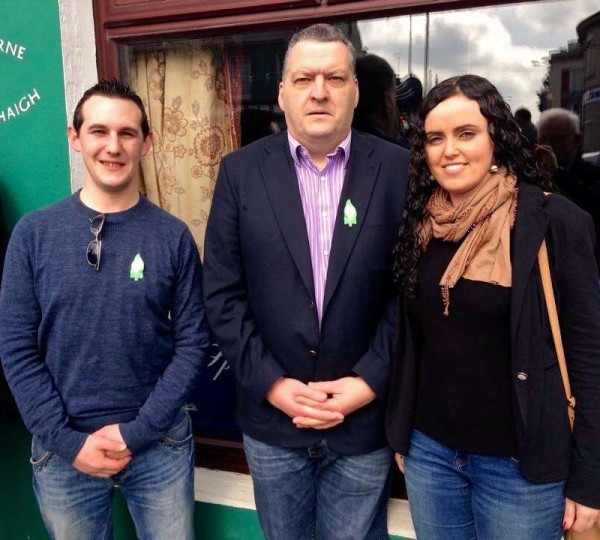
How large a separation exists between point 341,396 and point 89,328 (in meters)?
0.86

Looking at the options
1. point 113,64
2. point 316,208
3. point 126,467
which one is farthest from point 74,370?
point 113,64

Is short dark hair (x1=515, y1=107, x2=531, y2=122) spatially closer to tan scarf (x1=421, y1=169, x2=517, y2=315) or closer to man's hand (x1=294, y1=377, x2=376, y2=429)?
tan scarf (x1=421, y1=169, x2=517, y2=315)

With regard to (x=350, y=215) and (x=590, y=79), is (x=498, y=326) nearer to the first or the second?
(x=350, y=215)

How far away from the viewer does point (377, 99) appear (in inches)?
99.1

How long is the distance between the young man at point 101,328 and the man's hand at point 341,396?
1.39ft

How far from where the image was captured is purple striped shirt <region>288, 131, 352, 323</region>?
1928 millimetres

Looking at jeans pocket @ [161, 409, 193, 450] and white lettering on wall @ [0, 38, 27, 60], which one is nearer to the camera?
jeans pocket @ [161, 409, 193, 450]

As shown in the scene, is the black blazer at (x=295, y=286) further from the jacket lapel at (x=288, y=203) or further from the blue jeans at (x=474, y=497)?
the blue jeans at (x=474, y=497)

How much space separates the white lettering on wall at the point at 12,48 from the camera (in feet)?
8.92

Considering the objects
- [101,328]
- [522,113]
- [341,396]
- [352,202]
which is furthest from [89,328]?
[522,113]

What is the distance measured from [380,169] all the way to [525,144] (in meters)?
0.48

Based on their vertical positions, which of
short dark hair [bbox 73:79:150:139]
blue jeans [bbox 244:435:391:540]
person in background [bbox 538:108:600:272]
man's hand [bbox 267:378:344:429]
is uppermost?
short dark hair [bbox 73:79:150:139]

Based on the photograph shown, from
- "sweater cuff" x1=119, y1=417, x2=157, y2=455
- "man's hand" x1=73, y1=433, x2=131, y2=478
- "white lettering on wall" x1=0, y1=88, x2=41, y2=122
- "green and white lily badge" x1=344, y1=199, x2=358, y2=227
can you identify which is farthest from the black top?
"white lettering on wall" x1=0, y1=88, x2=41, y2=122

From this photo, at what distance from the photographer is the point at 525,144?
5.49ft
